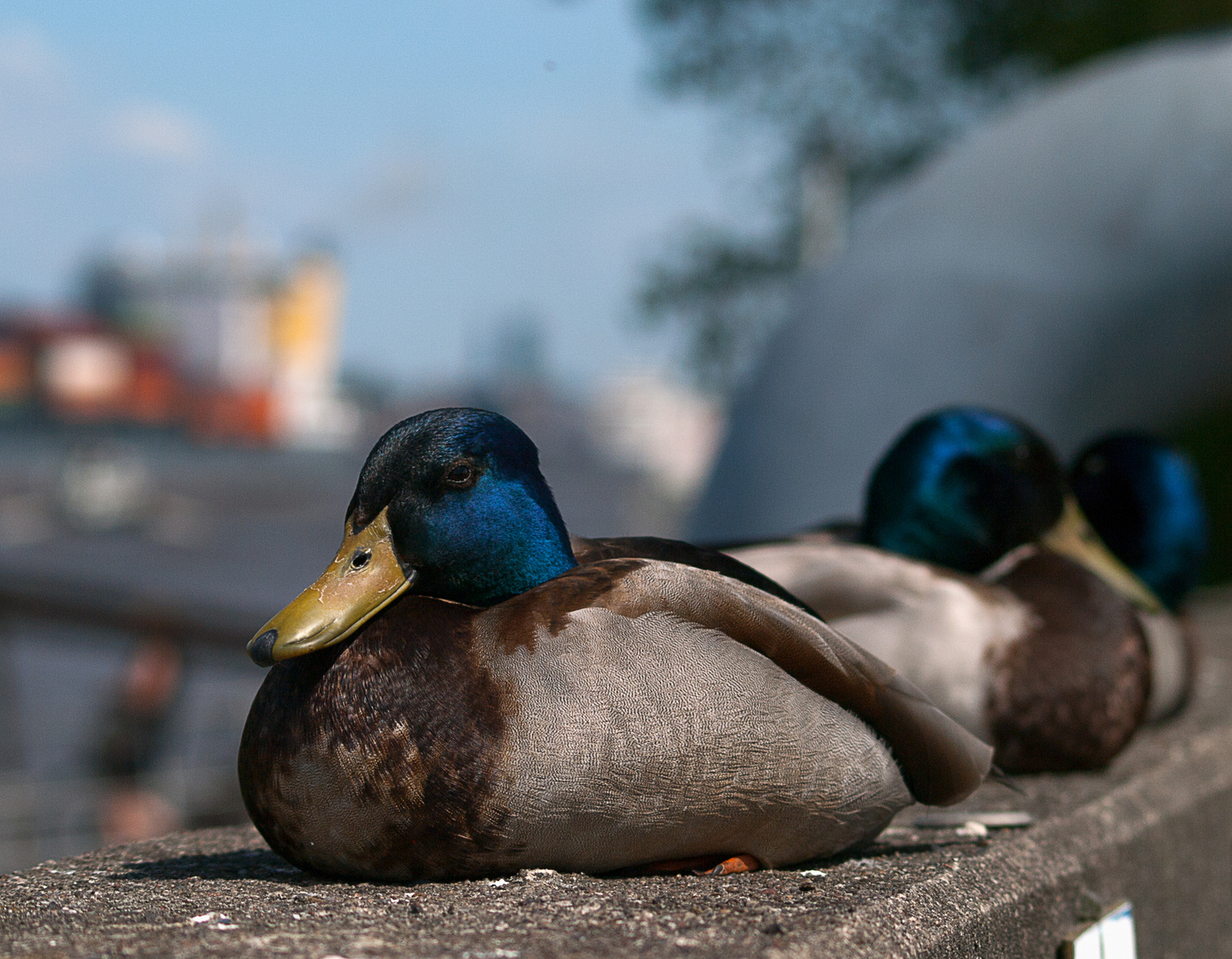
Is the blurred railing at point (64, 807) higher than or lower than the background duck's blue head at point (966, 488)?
lower

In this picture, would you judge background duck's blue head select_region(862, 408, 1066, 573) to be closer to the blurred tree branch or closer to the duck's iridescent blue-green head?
the duck's iridescent blue-green head

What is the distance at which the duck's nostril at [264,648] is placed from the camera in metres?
1.83

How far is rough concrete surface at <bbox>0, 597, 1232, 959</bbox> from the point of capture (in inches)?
62.8

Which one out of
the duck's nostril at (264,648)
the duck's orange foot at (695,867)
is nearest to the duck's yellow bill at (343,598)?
the duck's nostril at (264,648)

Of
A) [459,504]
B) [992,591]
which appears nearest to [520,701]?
[459,504]

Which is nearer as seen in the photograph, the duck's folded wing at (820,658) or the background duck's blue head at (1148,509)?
the duck's folded wing at (820,658)

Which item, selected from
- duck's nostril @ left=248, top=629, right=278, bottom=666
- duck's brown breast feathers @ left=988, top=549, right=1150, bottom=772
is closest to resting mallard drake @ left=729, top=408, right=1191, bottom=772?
duck's brown breast feathers @ left=988, top=549, right=1150, bottom=772

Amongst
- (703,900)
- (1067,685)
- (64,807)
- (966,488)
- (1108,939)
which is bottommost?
(64,807)

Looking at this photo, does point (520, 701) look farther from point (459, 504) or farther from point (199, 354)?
point (199, 354)

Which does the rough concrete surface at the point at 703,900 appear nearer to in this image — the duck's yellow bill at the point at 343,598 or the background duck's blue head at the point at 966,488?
the duck's yellow bill at the point at 343,598

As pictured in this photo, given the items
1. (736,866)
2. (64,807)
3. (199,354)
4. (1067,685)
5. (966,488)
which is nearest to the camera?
(736,866)

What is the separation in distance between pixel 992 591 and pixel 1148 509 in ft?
3.83

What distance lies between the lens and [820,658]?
77.1 inches

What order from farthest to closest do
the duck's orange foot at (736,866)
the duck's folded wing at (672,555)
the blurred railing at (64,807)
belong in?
the blurred railing at (64,807)
the duck's folded wing at (672,555)
the duck's orange foot at (736,866)
